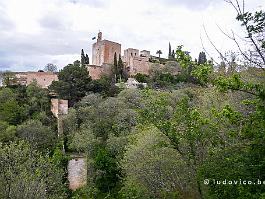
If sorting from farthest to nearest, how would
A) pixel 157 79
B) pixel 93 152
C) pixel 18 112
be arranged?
1. pixel 157 79
2. pixel 18 112
3. pixel 93 152

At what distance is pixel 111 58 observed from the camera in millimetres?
49406

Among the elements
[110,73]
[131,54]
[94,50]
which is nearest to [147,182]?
Result: [110,73]

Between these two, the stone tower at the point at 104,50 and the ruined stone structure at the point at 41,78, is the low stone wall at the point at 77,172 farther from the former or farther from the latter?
the stone tower at the point at 104,50

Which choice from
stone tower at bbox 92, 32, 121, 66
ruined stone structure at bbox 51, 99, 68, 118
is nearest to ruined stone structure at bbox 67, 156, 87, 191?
ruined stone structure at bbox 51, 99, 68, 118

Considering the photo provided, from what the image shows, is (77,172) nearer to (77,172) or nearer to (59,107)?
(77,172)

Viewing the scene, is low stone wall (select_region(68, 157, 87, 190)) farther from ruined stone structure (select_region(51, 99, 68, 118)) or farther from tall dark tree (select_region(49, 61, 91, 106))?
tall dark tree (select_region(49, 61, 91, 106))

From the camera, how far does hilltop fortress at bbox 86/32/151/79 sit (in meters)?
46.2

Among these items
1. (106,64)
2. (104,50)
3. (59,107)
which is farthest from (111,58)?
(59,107)

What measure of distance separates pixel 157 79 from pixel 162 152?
28745 millimetres

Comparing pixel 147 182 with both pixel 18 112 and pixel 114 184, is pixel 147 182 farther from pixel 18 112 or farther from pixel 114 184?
pixel 18 112

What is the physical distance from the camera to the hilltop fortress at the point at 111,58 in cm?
4616

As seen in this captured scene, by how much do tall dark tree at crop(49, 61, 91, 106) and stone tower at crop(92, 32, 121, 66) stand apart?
1395 cm

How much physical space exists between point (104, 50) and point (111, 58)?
151 cm

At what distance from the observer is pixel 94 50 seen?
52.2m
